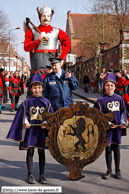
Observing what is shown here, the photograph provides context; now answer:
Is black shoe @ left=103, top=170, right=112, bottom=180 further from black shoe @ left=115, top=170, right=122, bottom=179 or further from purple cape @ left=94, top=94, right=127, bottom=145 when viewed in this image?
purple cape @ left=94, top=94, right=127, bottom=145

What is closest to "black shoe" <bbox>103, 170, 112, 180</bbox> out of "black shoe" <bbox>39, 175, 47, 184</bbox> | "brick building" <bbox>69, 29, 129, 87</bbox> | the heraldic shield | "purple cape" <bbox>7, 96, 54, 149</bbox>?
the heraldic shield

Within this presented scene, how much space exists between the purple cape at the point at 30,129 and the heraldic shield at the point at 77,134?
0.69 ft

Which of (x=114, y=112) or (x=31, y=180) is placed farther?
(x=114, y=112)

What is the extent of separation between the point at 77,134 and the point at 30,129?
682 millimetres

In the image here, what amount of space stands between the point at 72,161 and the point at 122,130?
1014mm

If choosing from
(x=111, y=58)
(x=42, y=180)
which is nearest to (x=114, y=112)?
(x=42, y=180)

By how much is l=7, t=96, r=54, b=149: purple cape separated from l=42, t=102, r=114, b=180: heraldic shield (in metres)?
0.21

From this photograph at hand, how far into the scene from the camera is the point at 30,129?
4.46m

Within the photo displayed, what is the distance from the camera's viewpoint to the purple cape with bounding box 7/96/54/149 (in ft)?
14.6

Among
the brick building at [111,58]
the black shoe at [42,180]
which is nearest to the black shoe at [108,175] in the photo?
the black shoe at [42,180]

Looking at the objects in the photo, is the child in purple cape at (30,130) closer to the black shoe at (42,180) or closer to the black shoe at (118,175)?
the black shoe at (42,180)

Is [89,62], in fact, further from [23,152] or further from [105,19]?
[23,152]

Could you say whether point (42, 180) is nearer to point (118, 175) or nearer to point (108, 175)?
point (108, 175)

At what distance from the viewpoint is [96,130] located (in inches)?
173
